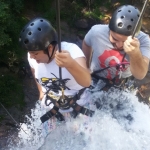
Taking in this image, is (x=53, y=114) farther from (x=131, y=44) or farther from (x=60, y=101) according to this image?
(x=131, y=44)

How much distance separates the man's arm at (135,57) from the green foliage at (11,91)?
8.96ft

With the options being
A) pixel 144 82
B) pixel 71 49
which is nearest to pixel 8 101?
pixel 71 49

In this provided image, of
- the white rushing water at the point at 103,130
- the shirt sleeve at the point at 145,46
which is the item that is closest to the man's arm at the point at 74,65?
the shirt sleeve at the point at 145,46

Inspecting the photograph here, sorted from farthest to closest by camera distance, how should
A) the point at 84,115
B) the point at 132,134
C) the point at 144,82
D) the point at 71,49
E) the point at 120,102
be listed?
the point at 144,82 < the point at 120,102 < the point at 132,134 < the point at 84,115 < the point at 71,49

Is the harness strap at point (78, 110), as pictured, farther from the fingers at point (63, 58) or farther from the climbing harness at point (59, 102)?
the fingers at point (63, 58)

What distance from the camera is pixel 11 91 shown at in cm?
479

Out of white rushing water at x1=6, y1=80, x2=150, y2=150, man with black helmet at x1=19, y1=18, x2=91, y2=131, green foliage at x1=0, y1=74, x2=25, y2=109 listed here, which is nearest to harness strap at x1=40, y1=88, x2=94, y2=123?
man with black helmet at x1=19, y1=18, x2=91, y2=131

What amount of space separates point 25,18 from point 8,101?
2.30 m

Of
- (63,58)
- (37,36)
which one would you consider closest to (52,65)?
(37,36)

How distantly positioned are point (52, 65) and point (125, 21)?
3.01 feet

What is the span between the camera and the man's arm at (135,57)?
6.63 ft

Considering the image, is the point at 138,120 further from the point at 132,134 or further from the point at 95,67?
the point at 95,67

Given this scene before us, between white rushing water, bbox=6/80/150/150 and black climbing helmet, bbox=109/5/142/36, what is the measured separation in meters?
1.00

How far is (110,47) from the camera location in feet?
9.60
